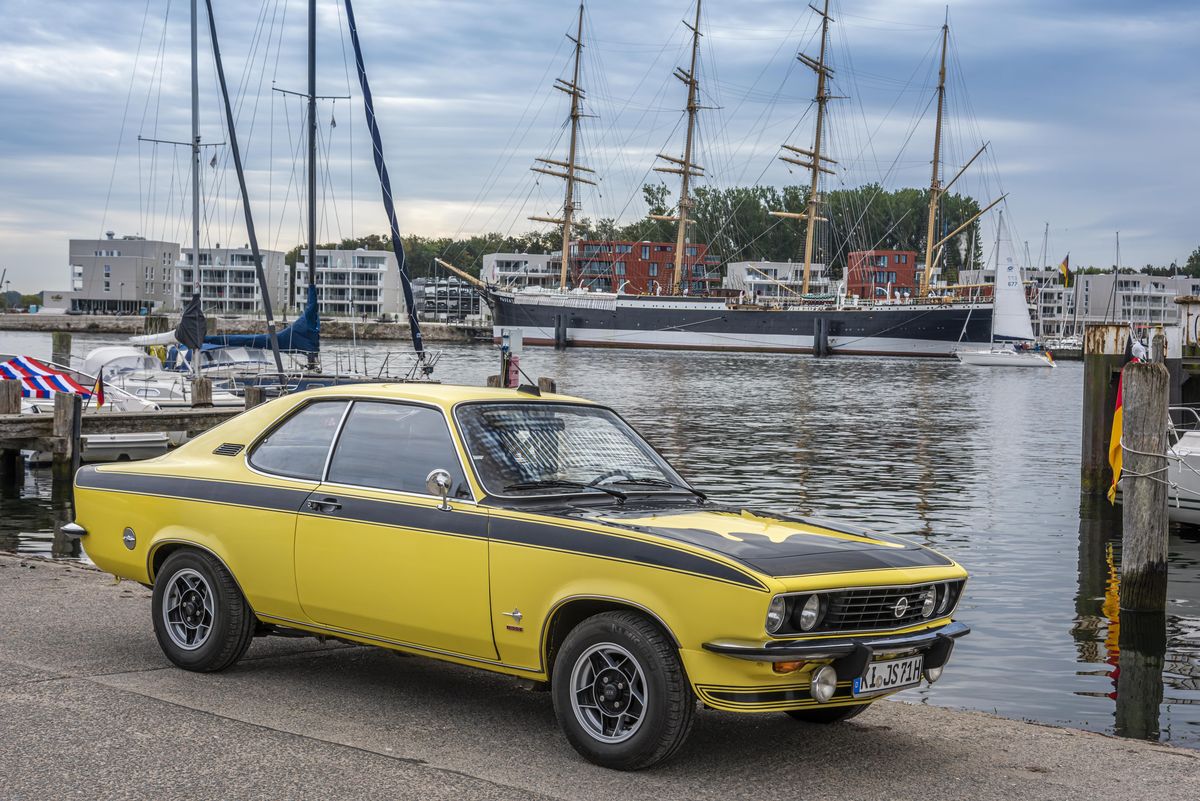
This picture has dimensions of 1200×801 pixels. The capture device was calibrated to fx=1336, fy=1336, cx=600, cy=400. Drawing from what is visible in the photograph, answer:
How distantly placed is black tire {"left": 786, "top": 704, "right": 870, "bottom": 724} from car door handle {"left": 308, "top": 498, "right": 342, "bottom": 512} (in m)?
2.45

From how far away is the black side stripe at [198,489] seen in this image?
6.91m

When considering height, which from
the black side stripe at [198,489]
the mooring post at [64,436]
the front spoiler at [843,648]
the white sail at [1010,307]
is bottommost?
the mooring post at [64,436]

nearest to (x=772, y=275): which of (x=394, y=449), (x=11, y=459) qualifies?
(x=11, y=459)

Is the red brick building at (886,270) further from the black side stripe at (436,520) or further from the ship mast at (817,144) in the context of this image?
the black side stripe at (436,520)

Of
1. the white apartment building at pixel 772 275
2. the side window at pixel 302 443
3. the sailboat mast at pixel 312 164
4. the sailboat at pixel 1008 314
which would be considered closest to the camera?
the side window at pixel 302 443

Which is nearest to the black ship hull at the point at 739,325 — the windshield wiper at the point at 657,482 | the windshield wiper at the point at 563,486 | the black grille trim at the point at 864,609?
the windshield wiper at the point at 657,482

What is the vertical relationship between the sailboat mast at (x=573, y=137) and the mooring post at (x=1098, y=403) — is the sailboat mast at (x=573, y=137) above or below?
above

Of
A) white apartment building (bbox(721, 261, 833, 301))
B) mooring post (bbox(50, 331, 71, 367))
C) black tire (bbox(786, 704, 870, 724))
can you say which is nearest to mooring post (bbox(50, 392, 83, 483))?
black tire (bbox(786, 704, 870, 724))

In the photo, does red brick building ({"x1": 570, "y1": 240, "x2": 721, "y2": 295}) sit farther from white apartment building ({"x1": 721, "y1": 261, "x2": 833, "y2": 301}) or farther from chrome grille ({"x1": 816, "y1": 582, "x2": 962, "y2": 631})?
chrome grille ({"x1": 816, "y1": 582, "x2": 962, "y2": 631})

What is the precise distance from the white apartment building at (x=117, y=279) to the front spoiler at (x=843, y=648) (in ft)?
652

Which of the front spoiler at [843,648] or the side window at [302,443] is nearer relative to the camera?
the front spoiler at [843,648]

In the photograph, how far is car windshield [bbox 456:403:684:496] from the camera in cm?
639

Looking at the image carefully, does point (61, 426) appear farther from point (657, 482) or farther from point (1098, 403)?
point (657, 482)

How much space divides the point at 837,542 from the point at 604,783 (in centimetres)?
147
